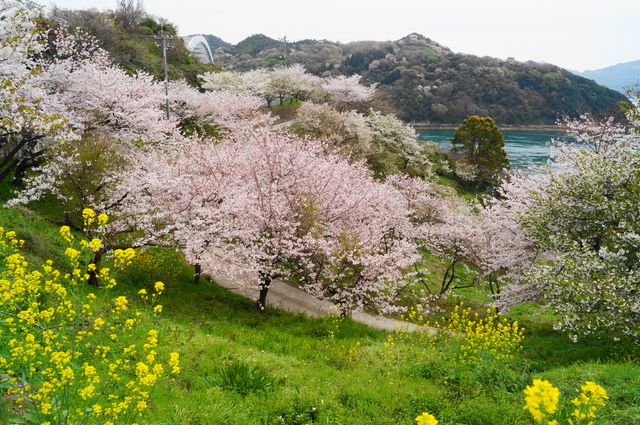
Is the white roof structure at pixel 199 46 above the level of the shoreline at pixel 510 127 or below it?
above

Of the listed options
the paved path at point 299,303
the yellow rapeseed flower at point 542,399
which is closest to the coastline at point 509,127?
the paved path at point 299,303

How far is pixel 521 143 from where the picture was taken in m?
73.3

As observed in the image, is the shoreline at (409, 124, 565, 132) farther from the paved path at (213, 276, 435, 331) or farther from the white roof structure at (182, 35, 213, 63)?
the paved path at (213, 276, 435, 331)

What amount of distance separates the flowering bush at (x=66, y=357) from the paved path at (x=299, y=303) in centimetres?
671

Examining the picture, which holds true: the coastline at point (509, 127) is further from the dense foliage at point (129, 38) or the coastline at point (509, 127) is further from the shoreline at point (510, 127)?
the dense foliage at point (129, 38)

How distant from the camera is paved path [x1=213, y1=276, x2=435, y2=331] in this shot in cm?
1511

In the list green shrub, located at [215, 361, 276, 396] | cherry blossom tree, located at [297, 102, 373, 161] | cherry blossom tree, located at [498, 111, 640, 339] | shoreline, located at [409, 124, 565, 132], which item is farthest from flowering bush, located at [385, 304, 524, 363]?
shoreline, located at [409, 124, 565, 132]

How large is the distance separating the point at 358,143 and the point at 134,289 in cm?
2895

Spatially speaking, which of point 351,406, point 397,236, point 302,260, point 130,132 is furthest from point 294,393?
point 130,132

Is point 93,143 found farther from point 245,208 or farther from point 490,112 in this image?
point 490,112

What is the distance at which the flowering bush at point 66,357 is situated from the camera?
384cm

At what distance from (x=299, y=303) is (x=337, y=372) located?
7960 millimetres

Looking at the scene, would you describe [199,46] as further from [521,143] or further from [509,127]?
[509,127]

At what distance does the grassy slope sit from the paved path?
2.30 meters
